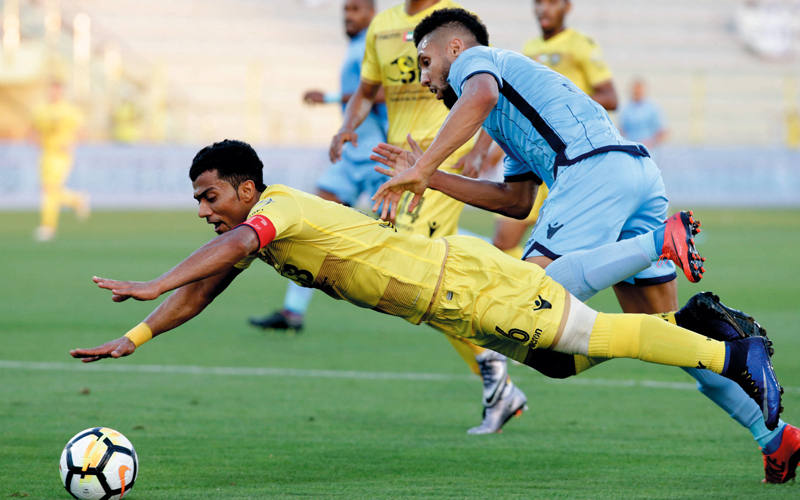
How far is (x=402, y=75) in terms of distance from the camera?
6289mm

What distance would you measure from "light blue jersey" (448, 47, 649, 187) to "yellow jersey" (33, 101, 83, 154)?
14.3 meters

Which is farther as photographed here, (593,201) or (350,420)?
(350,420)

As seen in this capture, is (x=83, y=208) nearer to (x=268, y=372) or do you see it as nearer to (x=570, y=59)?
(x=570, y=59)

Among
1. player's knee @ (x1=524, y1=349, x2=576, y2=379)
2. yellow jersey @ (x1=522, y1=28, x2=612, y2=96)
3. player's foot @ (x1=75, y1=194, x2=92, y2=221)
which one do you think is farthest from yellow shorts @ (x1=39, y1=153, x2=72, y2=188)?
player's knee @ (x1=524, y1=349, x2=576, y2=379)

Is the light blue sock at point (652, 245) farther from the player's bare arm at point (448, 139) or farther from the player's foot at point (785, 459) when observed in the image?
the player's foot at point (785, 459)

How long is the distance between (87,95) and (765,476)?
85.6ft

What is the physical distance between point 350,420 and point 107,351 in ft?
5.94

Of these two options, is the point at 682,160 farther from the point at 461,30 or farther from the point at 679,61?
the point at 461,30

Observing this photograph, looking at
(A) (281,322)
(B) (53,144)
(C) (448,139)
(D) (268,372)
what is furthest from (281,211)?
(B) (53,144)

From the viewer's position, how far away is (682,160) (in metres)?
24.0

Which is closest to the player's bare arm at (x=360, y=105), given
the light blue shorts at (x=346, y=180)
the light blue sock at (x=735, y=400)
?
the light blue shorts at (x=346, y=180)

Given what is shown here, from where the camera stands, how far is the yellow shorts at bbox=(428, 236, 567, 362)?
363 centimetres

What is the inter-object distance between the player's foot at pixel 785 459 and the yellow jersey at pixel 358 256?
1.53 meters

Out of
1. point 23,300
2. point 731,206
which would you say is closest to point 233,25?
point 731,206
